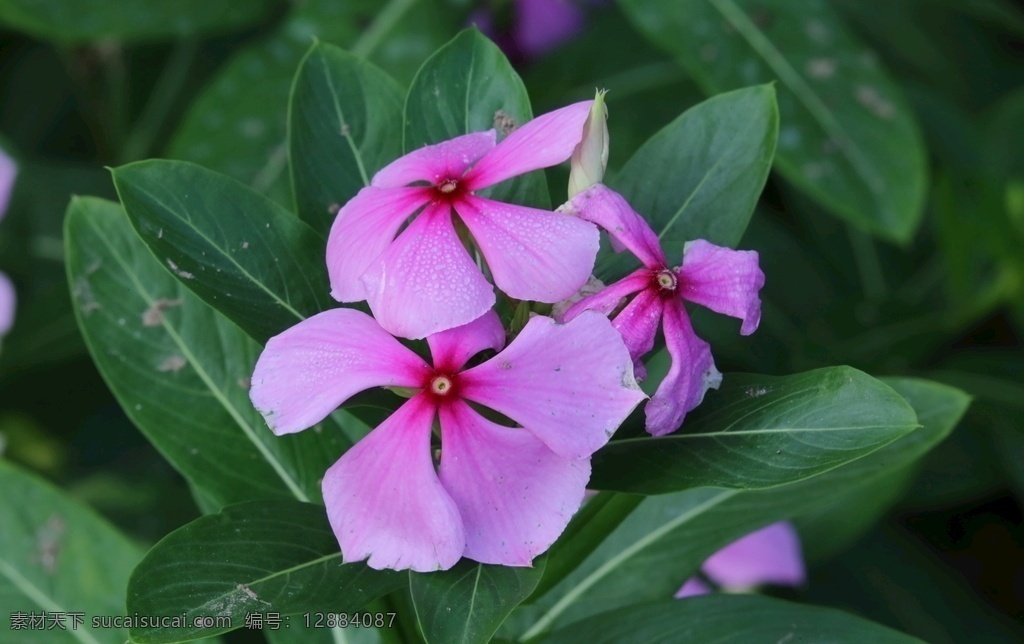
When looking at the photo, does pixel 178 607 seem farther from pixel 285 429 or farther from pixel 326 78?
pixel 326 78

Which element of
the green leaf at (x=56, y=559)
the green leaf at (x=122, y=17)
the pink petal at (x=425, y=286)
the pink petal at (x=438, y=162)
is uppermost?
the green leaf at (x=122, y=17)

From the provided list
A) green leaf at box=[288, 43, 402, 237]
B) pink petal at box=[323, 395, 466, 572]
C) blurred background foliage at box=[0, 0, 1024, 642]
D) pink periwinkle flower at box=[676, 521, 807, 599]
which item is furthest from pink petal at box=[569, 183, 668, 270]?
blurred background foliage at box=[0, 0, 1024, 642]

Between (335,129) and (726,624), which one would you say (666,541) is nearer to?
(726,624)

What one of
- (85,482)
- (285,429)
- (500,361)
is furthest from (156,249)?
(85,482)

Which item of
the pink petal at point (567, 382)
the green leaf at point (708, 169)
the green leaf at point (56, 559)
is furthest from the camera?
the green leaf at point (56, 559)

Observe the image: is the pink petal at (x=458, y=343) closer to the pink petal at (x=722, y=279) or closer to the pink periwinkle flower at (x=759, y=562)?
the pink petal at (x=722, y=279)

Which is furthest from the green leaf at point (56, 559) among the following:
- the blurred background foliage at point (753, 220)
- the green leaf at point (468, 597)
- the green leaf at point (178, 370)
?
the green leaf at point (468, 597)

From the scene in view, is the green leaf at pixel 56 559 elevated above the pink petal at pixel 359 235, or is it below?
below
